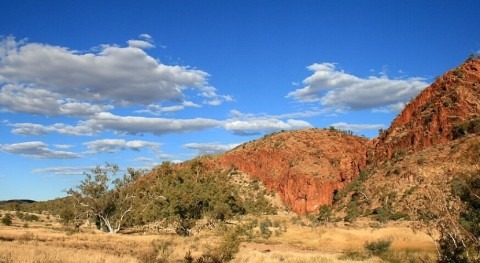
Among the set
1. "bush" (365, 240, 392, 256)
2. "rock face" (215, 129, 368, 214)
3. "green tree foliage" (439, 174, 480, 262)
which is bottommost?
"bush" (365, 240, 392, 256)

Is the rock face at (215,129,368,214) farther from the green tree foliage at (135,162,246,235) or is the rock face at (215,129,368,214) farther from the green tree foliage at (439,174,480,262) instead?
the green tree foliage at (439,174,480,262)

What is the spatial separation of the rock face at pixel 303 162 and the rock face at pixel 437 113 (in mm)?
10072

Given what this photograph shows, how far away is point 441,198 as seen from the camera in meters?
14.2

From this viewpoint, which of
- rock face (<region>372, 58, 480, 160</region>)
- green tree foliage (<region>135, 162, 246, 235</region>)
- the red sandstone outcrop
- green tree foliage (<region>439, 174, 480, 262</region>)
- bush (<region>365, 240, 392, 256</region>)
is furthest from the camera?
the red sandstone outcrop

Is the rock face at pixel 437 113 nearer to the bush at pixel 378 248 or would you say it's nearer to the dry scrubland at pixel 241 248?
the dry scrubland at pixel 241 248

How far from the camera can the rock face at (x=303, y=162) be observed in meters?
86.9

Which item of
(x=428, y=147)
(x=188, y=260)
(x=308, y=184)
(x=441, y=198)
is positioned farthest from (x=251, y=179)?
(x=441, y=198)

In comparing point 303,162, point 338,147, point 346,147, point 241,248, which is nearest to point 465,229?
point 241,248

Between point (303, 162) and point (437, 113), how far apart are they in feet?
102

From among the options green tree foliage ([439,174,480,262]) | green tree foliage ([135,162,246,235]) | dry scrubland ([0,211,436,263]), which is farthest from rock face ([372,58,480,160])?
green tree foliage ([439,174,480,262])

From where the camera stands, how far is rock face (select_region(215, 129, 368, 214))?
86.9 meters

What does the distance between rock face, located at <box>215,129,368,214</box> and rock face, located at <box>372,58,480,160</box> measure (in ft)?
33.0

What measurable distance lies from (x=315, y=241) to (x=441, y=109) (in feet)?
140

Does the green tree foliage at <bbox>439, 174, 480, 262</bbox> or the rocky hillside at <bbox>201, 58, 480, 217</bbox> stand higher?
the rocky hillside at <bbox>201, 58, 480, 217</bbox>
